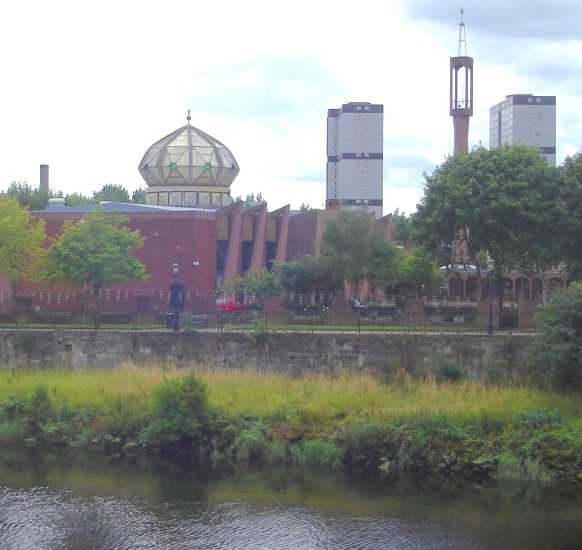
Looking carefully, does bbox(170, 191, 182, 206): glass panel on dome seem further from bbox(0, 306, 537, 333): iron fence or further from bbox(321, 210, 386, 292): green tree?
bbox(0, 306, 537, 333): iron fence

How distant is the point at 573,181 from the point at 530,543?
24799mm

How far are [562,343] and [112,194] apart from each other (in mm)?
87692

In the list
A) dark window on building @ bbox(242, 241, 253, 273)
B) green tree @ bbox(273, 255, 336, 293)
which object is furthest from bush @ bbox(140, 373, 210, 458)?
dark window on building @ bbox(242, 241, 253, 273)

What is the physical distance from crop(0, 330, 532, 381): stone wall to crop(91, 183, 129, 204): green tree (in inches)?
2651

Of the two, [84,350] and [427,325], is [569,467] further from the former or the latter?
[84,350]

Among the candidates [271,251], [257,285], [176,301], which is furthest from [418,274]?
[176,301]

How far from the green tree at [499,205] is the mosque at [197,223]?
15.1 m

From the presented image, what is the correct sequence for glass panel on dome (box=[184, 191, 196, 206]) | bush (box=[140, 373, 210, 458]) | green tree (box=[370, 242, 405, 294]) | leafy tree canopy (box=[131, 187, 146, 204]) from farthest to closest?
leafy tree canopy (box=[131, 187, 146, 204]) → glass panel on dome (box=[184, 191, 196, 206]) → green tree (box=[370, 242, 405, 294]) → bush (box=[140, 373, 210, 458])

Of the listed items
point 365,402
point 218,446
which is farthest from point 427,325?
point 218,446

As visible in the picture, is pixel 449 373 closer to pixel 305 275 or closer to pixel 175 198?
pixel 305 275

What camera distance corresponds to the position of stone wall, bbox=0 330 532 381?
133 feet

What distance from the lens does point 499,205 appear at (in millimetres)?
47125

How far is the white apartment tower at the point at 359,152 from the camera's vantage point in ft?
457

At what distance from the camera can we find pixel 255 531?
89.1 ft
